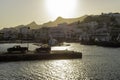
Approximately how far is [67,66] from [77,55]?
1745 cm

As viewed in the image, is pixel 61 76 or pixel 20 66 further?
pixel 20 66

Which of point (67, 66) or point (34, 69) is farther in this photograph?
point (67, 66)

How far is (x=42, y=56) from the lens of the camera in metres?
86.2

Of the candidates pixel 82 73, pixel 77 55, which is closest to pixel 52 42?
pixel 77 55

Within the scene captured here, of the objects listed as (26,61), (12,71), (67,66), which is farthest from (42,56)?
(12,71)

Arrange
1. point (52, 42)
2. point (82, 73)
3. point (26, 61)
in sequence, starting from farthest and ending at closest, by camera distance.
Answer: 1. point (52, 42)
2. point (26, 61)
3. point (82, 73)

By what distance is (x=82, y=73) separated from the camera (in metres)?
61.8

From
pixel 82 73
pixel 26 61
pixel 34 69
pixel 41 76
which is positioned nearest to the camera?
pixel 41 76

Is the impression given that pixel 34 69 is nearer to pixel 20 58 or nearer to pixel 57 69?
pixel 57 69

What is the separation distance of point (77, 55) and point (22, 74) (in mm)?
33628

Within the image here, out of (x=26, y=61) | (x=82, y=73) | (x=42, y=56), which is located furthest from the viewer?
(x=42, y=56)

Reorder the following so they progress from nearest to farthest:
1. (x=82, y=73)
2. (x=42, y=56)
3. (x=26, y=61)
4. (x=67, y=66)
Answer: (x=82, y=73) < (x=67, y=66) < (x=26, y=61) < (x=42, y=56)

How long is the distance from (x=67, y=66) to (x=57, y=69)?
5.70 m

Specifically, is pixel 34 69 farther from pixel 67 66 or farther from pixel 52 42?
pixel 52 42
